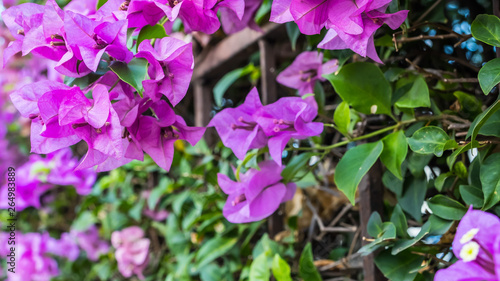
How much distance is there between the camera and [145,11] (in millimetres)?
446

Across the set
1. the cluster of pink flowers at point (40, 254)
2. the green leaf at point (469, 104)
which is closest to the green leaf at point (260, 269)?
the green leaf at point (469, 104)

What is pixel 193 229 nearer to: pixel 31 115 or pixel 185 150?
pixel 185 150

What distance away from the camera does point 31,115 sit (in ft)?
1.42

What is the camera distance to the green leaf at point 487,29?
435mm

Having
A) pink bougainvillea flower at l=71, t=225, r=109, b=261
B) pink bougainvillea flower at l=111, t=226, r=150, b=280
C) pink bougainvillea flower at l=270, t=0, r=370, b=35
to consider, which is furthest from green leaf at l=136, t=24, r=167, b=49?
pink bougainvillea flower at l=71, t=225, r=109, b=261

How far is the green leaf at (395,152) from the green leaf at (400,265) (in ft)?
0.30

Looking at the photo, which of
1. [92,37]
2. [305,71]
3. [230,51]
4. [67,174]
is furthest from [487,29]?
[67,174]

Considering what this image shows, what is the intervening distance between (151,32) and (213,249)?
512 mm

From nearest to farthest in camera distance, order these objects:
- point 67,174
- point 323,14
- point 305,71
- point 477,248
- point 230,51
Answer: point 477,248
point 323,14
point 305,71
point 230,51
point 67,174

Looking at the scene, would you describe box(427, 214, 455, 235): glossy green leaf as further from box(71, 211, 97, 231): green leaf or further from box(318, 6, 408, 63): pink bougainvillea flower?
box(71, 211, 97, 231): green leaf

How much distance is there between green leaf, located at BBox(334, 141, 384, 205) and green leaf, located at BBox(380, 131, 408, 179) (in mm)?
13

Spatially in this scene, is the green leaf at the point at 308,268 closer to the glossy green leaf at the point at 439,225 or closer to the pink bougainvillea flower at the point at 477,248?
the glossy green leaf at the point at 439,225

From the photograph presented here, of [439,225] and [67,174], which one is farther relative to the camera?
[67,174]

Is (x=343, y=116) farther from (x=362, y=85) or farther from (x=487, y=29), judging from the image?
(x=487, y=29)
